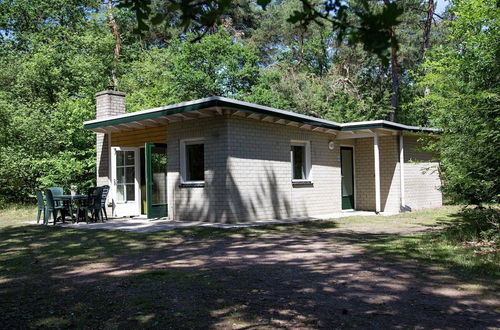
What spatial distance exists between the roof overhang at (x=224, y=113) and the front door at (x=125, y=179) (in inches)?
31.6

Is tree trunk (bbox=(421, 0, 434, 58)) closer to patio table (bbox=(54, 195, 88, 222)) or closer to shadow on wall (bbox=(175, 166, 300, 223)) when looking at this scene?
shadow on wall (bbox=(175, 166, 300, 223))

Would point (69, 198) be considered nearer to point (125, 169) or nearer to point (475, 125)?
point (125, 169)

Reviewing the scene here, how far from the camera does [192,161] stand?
11.6 m

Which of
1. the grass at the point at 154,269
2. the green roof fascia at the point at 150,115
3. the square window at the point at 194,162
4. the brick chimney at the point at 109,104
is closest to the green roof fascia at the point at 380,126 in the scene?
the grass at the point at 154,269

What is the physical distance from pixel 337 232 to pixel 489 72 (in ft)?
13.8

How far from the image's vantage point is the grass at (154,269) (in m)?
3.79

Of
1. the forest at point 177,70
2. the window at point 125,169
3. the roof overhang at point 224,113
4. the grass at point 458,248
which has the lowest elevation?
the grass at point 458,248

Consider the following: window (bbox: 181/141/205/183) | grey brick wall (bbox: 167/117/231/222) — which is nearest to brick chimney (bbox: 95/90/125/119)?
grey brick wall (bbox: 167/117/231/222)

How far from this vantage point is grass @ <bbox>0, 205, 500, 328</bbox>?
3.79m

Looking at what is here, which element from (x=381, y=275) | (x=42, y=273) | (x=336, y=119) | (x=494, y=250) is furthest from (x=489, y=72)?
(x=336, y=119)

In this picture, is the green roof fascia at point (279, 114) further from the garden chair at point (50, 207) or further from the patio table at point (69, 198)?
the garden chair at point (50, 207)

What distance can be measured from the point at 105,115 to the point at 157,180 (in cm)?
321

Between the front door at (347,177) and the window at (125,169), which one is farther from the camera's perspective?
the front door at (347,177)

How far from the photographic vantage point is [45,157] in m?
17.3
